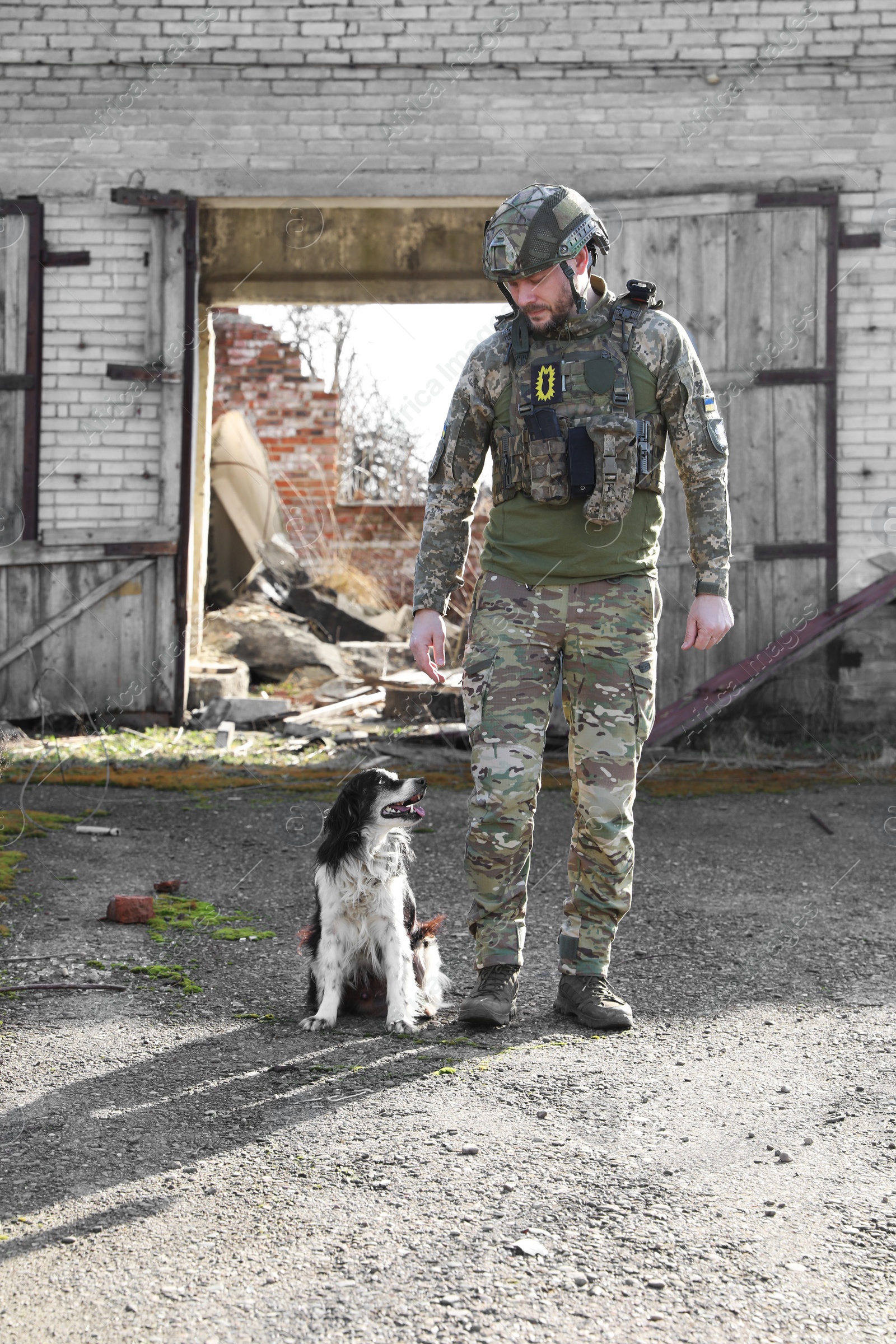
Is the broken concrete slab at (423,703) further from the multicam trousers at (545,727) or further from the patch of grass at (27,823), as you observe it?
the multicam trousers at (545,727)

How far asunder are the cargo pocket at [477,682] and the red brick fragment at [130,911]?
1.63 metres

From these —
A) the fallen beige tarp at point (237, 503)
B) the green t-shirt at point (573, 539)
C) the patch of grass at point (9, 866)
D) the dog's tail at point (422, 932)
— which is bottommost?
the patch of grass at point (9, 866)

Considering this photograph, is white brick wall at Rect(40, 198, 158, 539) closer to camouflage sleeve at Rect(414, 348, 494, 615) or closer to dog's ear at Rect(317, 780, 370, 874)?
camouflage sleeve at Rect(414, 348, 494, 615)

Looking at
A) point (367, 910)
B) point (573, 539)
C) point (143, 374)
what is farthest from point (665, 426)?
point (143, 374)

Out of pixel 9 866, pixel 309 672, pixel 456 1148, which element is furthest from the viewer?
pixel 309 672

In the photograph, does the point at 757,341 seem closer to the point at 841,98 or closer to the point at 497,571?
the point at 841,98

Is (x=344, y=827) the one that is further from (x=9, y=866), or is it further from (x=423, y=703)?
(x=423, y=703)

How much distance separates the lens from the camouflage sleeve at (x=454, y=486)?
3330 mm

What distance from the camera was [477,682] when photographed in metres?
3.24

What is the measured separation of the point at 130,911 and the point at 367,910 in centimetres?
132

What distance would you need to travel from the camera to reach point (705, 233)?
787cm

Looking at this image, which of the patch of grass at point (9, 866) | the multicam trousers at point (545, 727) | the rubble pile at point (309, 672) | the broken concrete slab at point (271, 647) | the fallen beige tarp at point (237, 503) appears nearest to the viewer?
the multicam trousers at point (545, 727)

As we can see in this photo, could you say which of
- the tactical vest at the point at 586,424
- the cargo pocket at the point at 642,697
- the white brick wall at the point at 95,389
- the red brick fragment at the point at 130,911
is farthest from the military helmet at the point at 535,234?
the white brick wall at the point at 95,389

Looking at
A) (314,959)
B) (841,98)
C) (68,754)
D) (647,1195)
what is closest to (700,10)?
(841,98)
